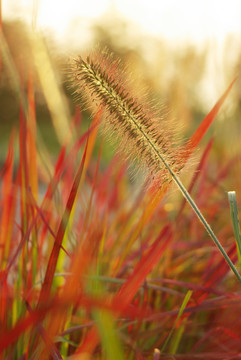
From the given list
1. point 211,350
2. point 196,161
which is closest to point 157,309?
point 211,350

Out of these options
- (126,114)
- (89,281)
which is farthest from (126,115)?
(89,281)

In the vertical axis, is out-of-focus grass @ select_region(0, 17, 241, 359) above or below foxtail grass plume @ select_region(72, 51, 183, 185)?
below

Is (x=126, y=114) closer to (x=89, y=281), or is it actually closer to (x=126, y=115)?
(x=126, y=115)

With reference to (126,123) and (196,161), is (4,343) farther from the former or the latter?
(196,161)

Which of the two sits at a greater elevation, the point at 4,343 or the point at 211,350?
the point at 4,343

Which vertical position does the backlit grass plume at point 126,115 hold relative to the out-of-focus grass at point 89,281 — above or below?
above

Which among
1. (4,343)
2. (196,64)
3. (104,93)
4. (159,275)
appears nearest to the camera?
(4,343)

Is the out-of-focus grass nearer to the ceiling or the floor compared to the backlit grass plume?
nearer to the floor
